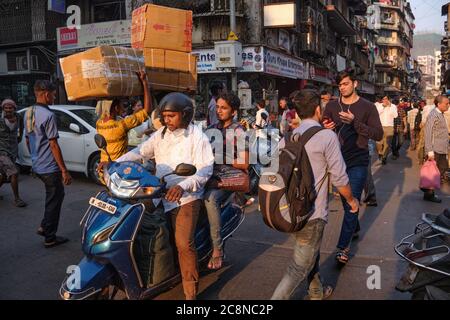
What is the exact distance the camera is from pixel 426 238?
9.39 feet

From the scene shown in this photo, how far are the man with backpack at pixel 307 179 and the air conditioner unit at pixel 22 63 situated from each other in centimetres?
1711

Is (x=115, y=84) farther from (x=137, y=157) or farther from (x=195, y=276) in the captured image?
(x=195, y=276)

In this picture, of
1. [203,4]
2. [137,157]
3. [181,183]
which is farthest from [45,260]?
[203,4]

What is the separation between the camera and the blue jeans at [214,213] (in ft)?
12.5

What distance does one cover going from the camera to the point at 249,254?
4695mm

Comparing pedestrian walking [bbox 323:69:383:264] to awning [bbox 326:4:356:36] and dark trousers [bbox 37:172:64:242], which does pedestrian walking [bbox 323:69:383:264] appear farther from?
awning [bbox 326:4:356:36]

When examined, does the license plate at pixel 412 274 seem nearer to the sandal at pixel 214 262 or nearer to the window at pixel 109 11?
the sandal at pixel 214 262

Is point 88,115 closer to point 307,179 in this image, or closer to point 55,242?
point 55,242

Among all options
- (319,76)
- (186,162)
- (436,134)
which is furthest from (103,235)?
(319,76)

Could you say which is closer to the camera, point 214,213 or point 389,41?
point 214,213

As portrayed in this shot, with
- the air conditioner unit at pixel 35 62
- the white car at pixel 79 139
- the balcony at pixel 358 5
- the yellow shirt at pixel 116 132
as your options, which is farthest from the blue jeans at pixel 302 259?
the balcony at pixel 358 5

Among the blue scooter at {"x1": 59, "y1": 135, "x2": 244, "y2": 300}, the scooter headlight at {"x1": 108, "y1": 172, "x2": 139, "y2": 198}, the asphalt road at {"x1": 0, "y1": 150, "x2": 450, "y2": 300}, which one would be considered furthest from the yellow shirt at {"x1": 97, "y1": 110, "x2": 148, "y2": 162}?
the scooter headlight at {"x1": 108, "y1": 172, "x2": 139, "y2": 198}

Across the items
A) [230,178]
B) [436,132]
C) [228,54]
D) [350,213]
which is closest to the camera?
[230,178]

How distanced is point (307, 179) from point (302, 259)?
1.91 ft
